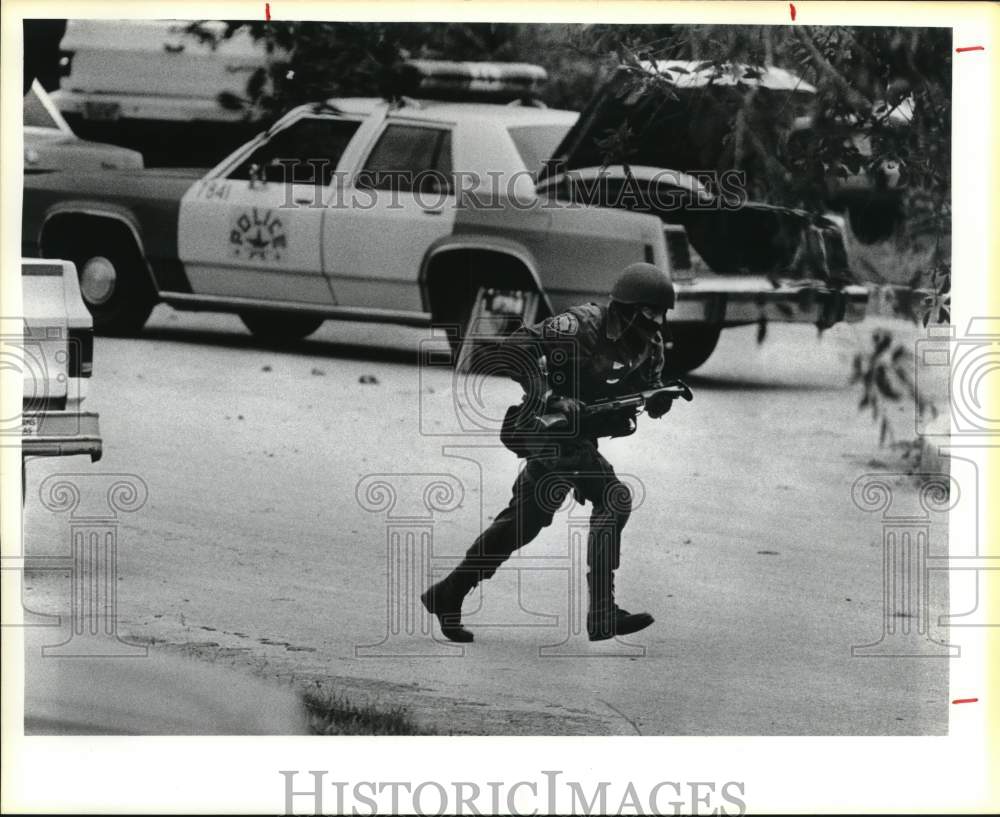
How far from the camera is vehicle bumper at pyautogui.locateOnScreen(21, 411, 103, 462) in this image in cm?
1043

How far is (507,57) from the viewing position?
1041cm

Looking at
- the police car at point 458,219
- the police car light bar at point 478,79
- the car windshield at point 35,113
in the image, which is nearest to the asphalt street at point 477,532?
the police car at point 458,219

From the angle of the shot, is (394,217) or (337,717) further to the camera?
(394,217)

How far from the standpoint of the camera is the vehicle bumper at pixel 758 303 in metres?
10.5

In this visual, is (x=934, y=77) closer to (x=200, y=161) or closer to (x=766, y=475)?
(x=766, y=475)

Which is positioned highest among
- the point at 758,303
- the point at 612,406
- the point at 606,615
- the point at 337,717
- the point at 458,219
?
the point at 458,219

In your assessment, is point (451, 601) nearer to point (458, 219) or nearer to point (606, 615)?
point (606, 615)

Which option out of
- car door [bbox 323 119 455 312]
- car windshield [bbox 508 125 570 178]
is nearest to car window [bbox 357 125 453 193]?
car door [bbox 323 119 455 312]

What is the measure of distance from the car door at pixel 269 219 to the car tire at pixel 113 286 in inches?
8.7

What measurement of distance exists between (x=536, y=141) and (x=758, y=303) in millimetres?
1153

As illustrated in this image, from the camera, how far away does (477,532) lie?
10.5 metres

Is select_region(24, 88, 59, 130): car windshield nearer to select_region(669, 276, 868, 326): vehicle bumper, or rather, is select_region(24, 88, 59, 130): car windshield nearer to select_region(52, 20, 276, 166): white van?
select_region(52, 20, 276, 166): white van

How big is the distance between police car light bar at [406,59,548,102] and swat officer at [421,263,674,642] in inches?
34.7

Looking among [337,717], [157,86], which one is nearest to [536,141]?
[157,86]
